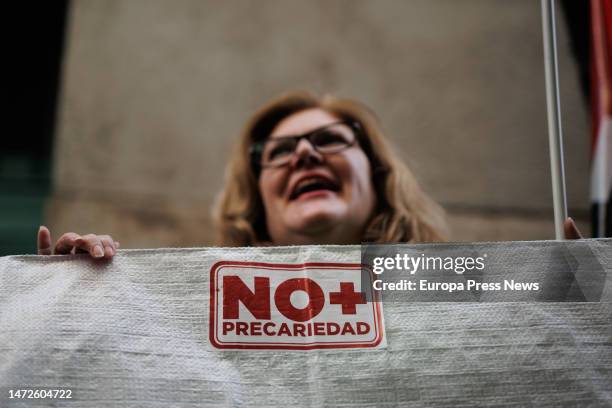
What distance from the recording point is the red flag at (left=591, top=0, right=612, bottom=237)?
1.73 metres

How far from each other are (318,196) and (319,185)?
5 centimetres

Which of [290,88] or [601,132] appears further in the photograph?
[290,88]

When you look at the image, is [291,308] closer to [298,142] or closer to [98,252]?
[98,252]

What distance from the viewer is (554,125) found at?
104 cm

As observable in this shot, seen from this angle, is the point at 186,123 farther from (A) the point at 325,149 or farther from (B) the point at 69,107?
(A) the point at 325,149

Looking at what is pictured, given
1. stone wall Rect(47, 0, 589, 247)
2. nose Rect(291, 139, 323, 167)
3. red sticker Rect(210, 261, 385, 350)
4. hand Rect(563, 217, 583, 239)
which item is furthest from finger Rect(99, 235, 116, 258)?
stone wall Rect(47, 0, 589, 247)

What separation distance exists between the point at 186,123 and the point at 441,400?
270cm

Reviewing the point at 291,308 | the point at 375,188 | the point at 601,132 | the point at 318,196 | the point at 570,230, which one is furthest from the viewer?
the point at 601,132

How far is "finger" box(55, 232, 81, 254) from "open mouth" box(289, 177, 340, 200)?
76cm

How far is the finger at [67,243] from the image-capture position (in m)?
0.89

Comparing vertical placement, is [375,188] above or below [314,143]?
below

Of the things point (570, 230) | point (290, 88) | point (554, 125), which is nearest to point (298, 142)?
point (554, 125)

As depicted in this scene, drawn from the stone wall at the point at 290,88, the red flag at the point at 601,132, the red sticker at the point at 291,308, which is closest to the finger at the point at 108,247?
the red sticker at the point at 291,308

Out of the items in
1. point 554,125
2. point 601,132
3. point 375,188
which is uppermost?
point 554,125
